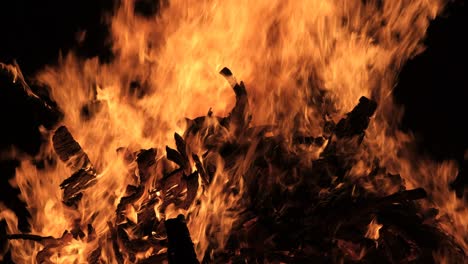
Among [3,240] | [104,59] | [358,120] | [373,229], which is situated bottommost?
[373,229]

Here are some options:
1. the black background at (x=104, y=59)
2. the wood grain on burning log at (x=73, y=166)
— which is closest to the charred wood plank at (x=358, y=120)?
the black background at (x=104, y=59)

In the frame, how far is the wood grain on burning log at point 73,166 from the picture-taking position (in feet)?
6.84

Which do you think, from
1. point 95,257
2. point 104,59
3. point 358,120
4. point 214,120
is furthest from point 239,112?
point 95,257

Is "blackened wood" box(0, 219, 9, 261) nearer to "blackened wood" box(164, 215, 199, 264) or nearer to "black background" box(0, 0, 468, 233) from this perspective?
"black background" box(0, 0, 468, 233)

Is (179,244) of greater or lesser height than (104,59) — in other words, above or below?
below

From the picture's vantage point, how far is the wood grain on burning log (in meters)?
2.09

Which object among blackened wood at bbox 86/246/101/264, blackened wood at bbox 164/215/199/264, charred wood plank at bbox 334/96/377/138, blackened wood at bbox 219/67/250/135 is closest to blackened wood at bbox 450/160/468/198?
charred wood plank at bbox 334/96/377/138

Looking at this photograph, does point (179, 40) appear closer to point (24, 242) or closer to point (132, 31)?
point (132, 31)

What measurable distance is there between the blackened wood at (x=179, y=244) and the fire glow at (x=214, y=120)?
0.48 metres

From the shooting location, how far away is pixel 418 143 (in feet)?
8.50

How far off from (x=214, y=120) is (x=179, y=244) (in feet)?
2.87

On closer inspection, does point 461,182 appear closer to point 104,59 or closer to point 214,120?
point 214,120

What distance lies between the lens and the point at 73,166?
2.14m

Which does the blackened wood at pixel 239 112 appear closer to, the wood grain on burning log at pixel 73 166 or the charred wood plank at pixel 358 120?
the charred wood plank at pixel 358 120
